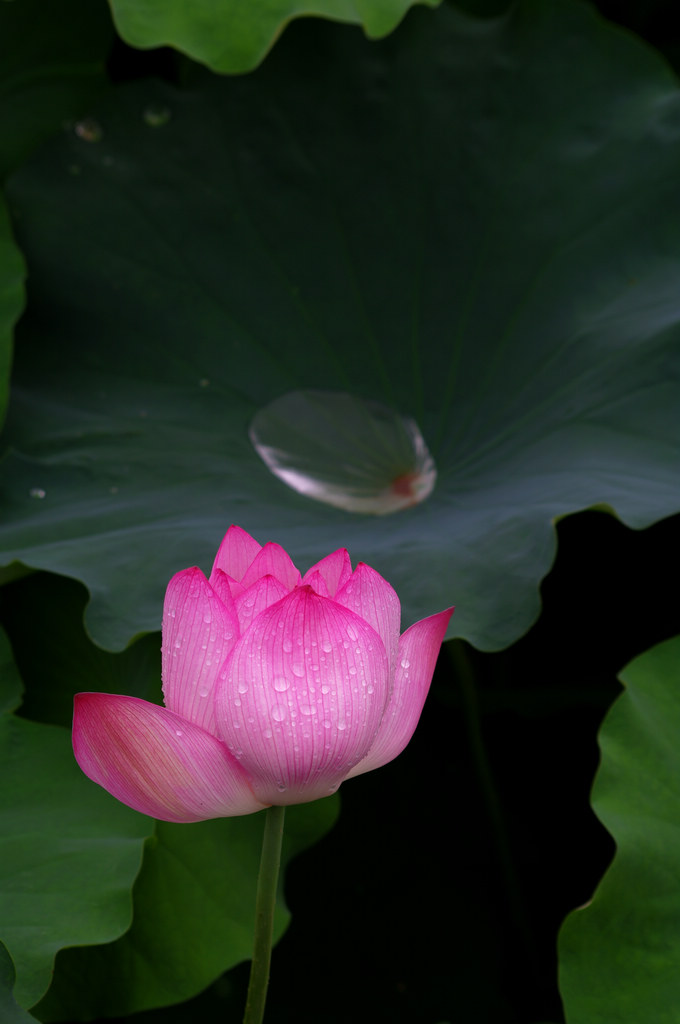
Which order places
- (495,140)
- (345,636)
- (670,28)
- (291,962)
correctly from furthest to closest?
(670,28) → (495,140) → (291,962) → (345,636)

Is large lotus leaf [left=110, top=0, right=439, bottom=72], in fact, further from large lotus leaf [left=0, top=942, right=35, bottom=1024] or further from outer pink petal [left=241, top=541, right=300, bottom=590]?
large lotus leaf [left=0, top=942, right=35, bottom=1024]

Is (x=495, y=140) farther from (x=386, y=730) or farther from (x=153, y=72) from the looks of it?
(x=386, y=730)

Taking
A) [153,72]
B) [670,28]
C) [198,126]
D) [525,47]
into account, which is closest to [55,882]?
[198,126]

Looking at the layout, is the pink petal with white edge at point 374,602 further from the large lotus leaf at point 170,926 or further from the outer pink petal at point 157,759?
the large lotus leaf at point 170,926

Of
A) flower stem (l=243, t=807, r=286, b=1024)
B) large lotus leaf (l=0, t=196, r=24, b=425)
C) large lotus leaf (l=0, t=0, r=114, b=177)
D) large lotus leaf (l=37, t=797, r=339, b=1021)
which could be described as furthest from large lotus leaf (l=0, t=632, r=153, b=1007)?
large lotus leaf (l=0, t=0, r=114, b=177)

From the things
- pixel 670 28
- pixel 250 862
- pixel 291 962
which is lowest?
pixel 291 962

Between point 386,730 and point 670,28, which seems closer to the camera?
point 386,730
